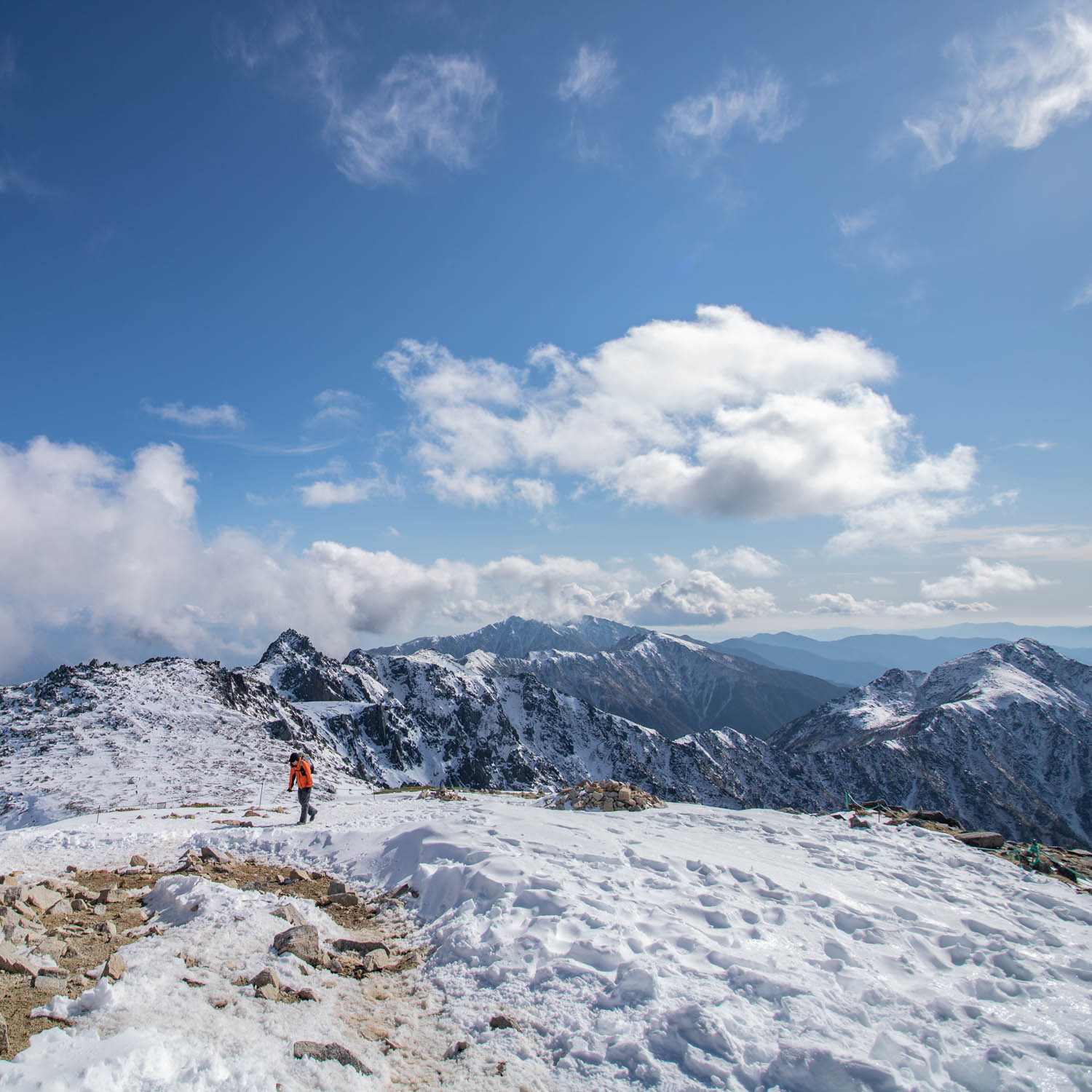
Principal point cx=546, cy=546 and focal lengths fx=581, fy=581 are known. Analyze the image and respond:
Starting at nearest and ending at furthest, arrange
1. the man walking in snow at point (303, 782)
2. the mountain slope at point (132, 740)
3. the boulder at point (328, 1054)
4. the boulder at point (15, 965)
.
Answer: the boulder at point (328, 1054) < the boulder at point (15, 965) < the man walking in snow at point (303, 782) < the mountain slope at point (132, 740)

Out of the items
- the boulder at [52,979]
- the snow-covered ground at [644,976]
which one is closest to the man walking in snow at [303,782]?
the snow-covered ground at [644,976]

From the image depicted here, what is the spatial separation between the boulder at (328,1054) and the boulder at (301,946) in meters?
2.12

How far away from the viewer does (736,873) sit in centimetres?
1162

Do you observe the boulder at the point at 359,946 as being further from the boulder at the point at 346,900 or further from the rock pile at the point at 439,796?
the rock pile at the point at 439,796

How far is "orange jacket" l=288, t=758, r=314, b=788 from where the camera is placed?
706 inches

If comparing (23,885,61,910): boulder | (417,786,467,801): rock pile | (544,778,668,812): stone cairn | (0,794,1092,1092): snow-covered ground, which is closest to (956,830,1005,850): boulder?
(0,794,1092,1092): snow-covered ground

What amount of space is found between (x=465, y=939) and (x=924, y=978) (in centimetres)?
637

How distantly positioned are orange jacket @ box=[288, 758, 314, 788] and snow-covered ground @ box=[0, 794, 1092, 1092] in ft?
12.2

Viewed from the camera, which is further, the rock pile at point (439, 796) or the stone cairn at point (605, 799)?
the rock pile at point (439, 796)

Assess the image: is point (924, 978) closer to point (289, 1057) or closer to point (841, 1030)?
point (841, 1030)

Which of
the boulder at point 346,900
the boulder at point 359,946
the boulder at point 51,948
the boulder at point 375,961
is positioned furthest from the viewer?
the boulder at point 346,900

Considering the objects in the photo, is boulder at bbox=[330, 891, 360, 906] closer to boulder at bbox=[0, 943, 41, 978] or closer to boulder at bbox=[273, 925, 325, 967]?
boulder at bbox=[273, 925, 325, 967]

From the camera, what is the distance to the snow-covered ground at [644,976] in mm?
5457

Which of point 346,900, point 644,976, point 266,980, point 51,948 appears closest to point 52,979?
point 51,948
